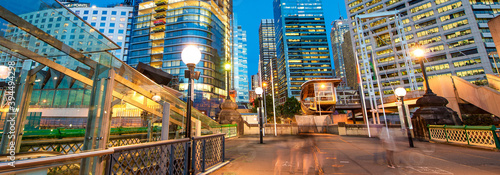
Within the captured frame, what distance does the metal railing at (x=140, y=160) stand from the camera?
1983 mm

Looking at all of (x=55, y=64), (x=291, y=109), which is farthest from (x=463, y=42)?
(x=55, y=64)

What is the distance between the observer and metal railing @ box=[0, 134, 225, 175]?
1983 mm

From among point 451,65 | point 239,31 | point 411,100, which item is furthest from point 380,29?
point 239,31

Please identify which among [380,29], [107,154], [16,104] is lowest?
[107,154]

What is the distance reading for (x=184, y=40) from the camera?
5534 cm

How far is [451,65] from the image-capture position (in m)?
54.1

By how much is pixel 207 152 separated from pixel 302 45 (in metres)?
129

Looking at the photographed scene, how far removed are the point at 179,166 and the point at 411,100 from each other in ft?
90.6

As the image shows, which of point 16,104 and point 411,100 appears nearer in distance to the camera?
point 16,104

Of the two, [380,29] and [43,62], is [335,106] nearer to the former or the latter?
[43,62]

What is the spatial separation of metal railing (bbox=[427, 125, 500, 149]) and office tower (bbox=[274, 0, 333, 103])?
10344cm

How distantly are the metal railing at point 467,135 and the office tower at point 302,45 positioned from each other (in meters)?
103

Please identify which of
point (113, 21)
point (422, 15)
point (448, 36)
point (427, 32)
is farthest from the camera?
point (113, 21)

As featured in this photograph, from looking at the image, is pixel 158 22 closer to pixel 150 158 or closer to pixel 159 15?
pixel 159 15
